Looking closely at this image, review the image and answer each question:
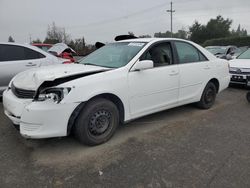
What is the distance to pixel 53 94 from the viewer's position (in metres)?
2.89

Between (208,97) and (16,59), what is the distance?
4.55 m

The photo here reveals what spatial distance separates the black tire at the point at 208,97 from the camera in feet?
16.3

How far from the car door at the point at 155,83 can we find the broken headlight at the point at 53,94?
3.40 ft

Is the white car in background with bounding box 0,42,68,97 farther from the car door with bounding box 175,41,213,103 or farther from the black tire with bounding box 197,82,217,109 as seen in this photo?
the black tire with bounding box 197,82,217,109

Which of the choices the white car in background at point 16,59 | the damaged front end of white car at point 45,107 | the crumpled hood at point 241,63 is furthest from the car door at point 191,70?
the white car in background at point 16,59

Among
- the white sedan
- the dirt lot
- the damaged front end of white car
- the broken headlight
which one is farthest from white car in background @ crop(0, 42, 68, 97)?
the broken headlight

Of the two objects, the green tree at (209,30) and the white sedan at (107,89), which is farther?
the green tree at (209,30)

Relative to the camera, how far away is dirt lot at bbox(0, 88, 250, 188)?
2.55 metres

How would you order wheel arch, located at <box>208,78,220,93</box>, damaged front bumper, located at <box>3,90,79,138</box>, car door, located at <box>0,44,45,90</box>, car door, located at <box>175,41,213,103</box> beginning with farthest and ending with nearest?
1. car door, located at <box>0,44,45,90</box>
2. wheel arch, located at <box>208,78,220,93</box>
3. car door, located at <box>175,41,213,103</box>
4. damaged front bumper, located at <box>3,90,79,138</box>

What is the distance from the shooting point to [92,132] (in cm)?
326

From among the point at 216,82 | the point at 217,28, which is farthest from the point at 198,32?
the point at 216,82

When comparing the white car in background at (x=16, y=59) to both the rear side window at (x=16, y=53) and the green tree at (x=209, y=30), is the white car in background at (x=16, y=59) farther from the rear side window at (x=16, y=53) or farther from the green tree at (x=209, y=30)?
the green tree at (x=209, y=30)

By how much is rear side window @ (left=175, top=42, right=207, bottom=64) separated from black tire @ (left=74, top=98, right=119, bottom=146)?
1834mm

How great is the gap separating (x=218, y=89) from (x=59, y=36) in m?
48.9
